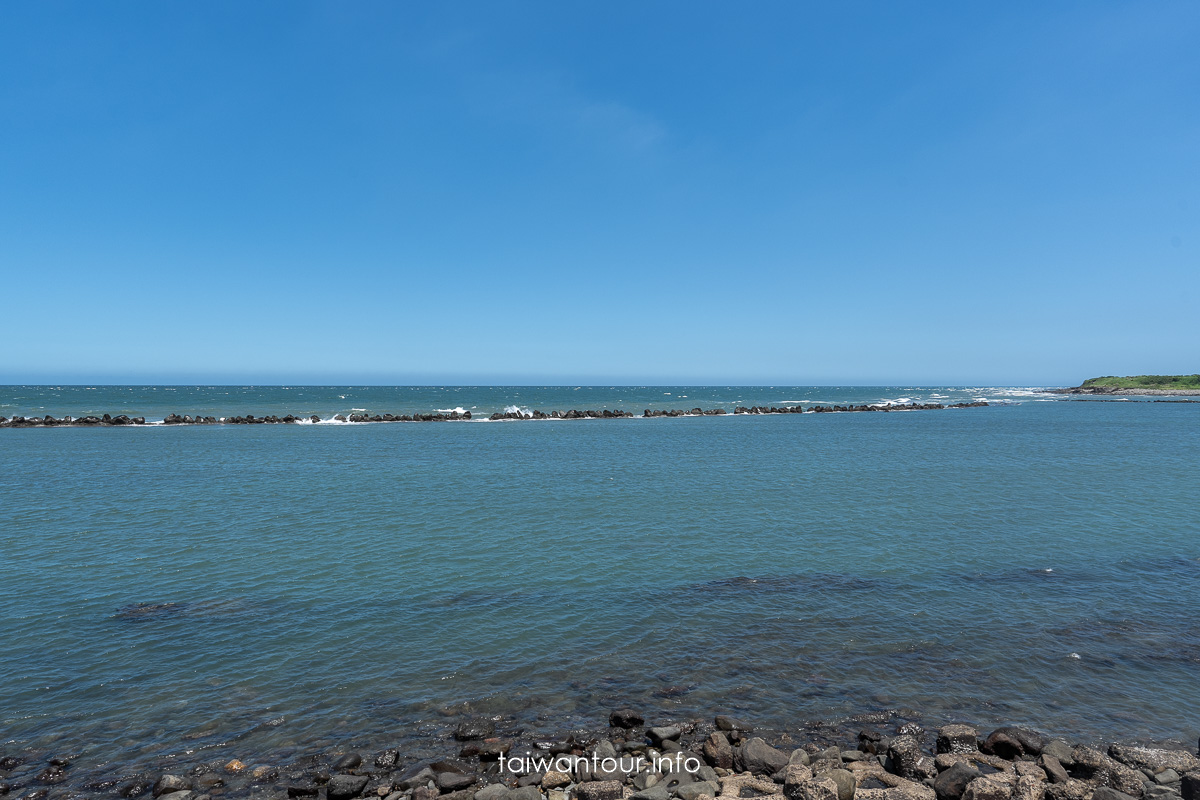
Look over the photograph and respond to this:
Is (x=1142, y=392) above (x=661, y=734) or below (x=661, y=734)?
above

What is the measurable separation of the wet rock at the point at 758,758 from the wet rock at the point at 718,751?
0.30 feet

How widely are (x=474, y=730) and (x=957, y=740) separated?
6.06 meters

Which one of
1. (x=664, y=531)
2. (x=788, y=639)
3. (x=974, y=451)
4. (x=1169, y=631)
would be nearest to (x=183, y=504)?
(x=664, y=531)

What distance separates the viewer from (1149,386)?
15988 cm

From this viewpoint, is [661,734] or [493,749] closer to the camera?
[493,749]

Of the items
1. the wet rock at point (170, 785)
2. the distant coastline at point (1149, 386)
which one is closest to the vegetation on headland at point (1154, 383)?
the distant coastline at point (1149, 386)

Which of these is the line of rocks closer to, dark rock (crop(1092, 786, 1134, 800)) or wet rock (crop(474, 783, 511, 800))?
dark rock (crop(1092, 786, 1134, 800))

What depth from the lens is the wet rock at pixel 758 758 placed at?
7.22 m

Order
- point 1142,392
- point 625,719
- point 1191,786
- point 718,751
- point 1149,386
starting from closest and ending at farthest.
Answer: point 1191,786, point 718,751, point 625,719, point 1142,392, point 1149,386

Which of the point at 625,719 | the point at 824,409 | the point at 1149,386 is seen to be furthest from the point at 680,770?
the point at 1149,386

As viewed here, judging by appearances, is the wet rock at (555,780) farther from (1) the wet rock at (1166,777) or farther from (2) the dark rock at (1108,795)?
(1) the wet rock at (1166,777)

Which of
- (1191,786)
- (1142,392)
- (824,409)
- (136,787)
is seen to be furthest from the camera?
(1142,392)

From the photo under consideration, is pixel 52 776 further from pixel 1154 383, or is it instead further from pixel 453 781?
pixel 1154 383

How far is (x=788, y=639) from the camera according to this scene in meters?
10.7
